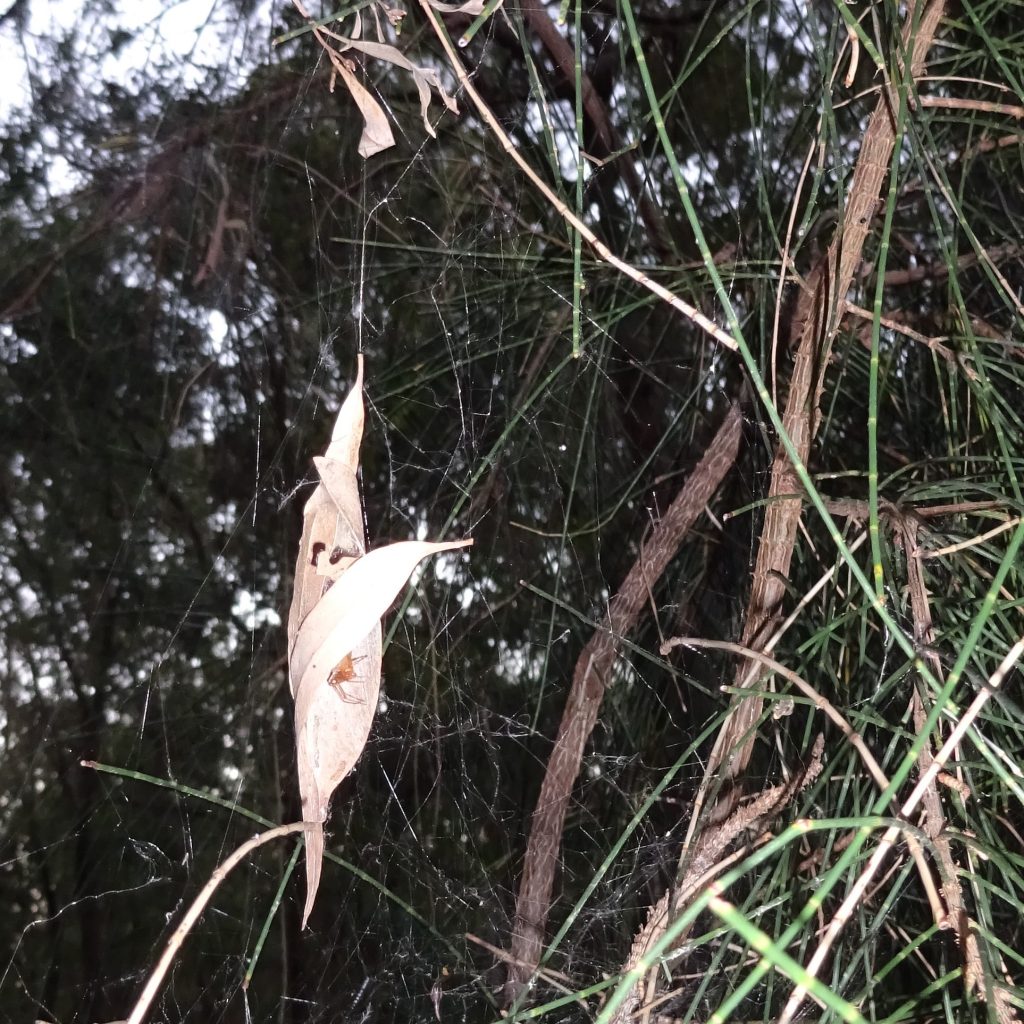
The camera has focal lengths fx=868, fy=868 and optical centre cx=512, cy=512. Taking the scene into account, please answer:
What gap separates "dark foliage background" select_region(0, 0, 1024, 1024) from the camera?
0.98 ft

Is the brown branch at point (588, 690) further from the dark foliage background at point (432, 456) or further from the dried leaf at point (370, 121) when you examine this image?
the dried leaf at point (370, 121)

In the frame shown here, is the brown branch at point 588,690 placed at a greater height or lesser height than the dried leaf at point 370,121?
lesser

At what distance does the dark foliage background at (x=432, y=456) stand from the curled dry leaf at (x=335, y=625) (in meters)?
0.06

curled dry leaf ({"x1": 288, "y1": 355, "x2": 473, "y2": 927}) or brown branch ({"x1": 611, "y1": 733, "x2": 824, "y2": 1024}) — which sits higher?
curled dry leaf ({"x1": 288, "y1": 355, "x2": 473, "y2": 927})

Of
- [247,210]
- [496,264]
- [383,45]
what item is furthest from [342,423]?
[247,210]

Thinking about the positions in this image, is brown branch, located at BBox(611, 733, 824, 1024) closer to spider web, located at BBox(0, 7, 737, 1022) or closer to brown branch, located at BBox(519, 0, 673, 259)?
spider web, located at BBox(0, 7, 737, 1022)

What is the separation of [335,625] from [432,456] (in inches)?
10.0

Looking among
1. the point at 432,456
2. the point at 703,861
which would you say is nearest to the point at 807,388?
the point at 703,861

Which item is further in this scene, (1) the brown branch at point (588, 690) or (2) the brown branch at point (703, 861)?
(1) the brown branch at point (588, 690)

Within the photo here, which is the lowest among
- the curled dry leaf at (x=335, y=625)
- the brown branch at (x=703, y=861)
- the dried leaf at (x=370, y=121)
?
the brown branch at (x=703, y=861)

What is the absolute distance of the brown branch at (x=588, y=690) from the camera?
0.32 metres

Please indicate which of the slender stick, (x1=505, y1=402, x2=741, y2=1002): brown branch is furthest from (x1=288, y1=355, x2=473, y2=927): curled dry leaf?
(x1=505, y1=402, x2=741, y2=1002): brown branch

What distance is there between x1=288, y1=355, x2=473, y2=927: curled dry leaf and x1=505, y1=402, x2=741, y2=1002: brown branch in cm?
14

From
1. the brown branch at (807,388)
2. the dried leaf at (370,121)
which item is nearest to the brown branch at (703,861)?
the brown branch at (807,388)
